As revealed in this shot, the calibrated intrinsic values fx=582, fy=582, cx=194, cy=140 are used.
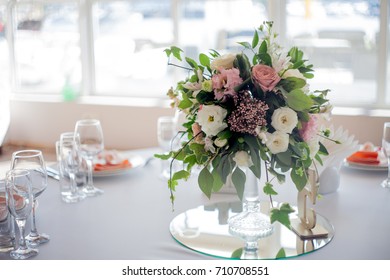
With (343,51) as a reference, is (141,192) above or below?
below

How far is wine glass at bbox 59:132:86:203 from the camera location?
5.98 ft

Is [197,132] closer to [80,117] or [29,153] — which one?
[29,153]

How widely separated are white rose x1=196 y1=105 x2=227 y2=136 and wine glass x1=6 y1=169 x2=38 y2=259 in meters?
0.44

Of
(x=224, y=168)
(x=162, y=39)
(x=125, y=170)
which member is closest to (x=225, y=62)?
(x=224, y=168)

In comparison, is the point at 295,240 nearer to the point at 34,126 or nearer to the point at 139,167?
the point at 139,167

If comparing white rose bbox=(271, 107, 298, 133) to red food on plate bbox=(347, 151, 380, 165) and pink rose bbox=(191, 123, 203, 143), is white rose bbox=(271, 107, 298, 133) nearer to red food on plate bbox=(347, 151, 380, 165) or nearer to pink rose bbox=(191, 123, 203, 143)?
pink rose bbox=(191, 123, 203, 143)

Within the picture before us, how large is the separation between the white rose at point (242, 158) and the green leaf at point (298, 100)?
0.16 meters

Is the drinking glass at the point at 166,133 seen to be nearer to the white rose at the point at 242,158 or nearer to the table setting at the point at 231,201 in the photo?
the table setting at the point at 231,201

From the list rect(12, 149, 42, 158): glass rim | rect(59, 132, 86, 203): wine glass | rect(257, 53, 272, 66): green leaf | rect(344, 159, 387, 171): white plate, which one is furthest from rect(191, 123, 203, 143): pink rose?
rect(344, 159, 387, 171): white plate

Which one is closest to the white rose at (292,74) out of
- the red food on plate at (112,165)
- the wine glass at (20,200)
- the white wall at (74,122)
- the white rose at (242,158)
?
the white rose at (242,158)

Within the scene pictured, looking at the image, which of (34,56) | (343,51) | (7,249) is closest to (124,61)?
(34,56)

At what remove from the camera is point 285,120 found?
1.35m

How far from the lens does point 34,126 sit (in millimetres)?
5469
